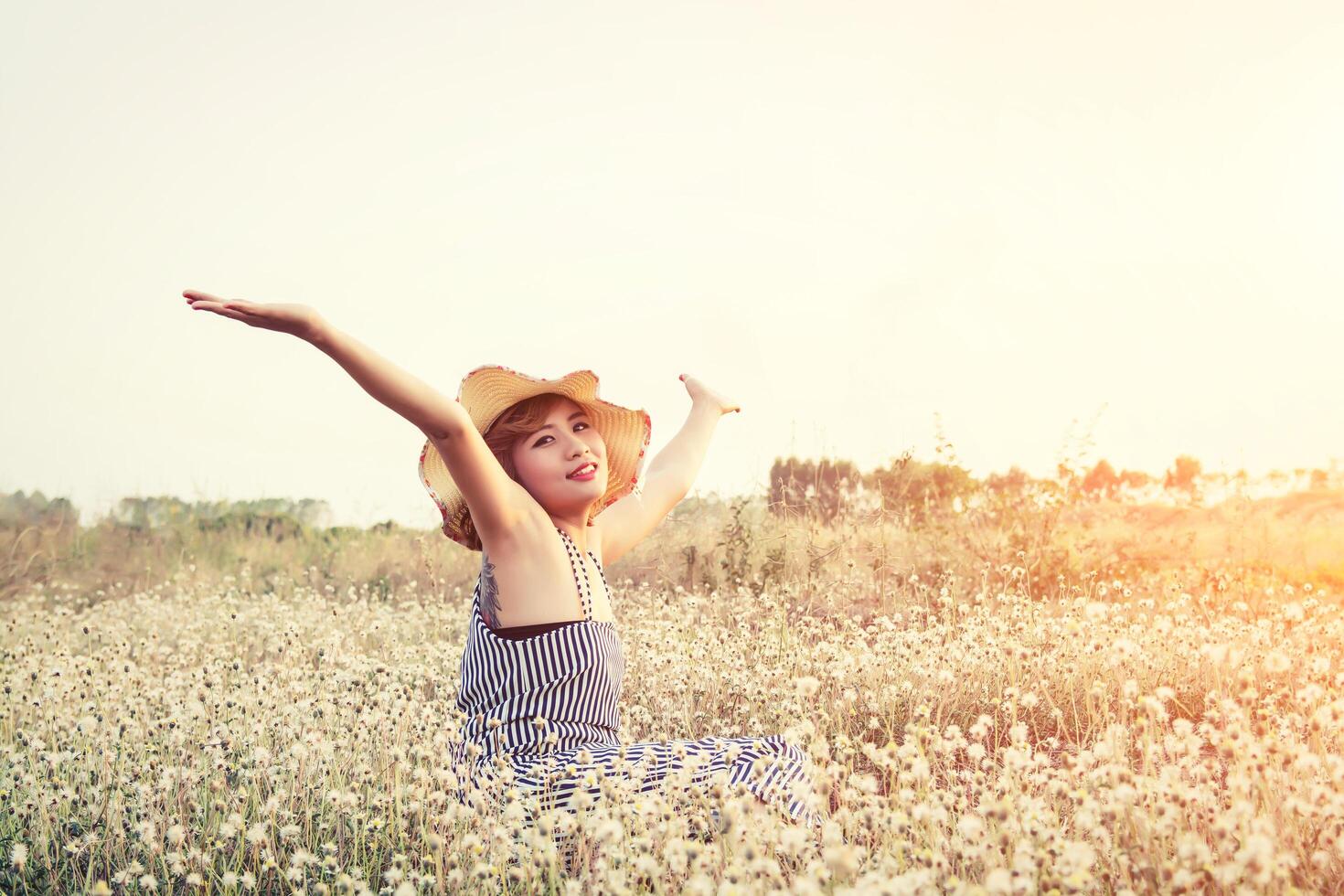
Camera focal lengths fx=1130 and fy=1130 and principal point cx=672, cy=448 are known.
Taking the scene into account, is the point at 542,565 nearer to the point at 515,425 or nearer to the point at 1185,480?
the point at 515,425

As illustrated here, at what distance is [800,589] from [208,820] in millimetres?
5382

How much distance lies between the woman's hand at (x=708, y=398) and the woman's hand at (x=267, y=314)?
7.59 ft

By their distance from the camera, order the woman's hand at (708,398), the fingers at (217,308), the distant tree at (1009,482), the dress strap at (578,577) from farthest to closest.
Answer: the distant tree at (1009,482)
the woman's hand at (708,398)
the dress strap at (578,577)
the fingers at (217,308)

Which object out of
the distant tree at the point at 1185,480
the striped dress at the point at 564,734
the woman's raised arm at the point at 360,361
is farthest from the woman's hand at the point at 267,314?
the distant tree at the point at 1185,480

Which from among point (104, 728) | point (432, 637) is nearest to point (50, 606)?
point (432, 637)

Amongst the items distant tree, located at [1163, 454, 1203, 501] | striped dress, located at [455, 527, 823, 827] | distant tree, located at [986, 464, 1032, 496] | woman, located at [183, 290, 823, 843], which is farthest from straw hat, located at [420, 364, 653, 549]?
distant tree, located at [1163, 454, 1203, 501]

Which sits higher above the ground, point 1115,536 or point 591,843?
point 1115,536

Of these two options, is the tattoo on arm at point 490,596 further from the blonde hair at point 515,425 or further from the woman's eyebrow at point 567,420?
the woman's eyebrow at point 567,420

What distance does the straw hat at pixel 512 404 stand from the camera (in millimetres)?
4043

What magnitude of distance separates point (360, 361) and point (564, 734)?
55.3 inches

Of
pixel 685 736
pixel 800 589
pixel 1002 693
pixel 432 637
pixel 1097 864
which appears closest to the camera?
pixel 1097 864

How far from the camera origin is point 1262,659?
5727 mm

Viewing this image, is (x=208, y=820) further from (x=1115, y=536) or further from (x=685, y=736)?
(x=1115, y=536)

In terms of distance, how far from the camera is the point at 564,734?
12.1ft
